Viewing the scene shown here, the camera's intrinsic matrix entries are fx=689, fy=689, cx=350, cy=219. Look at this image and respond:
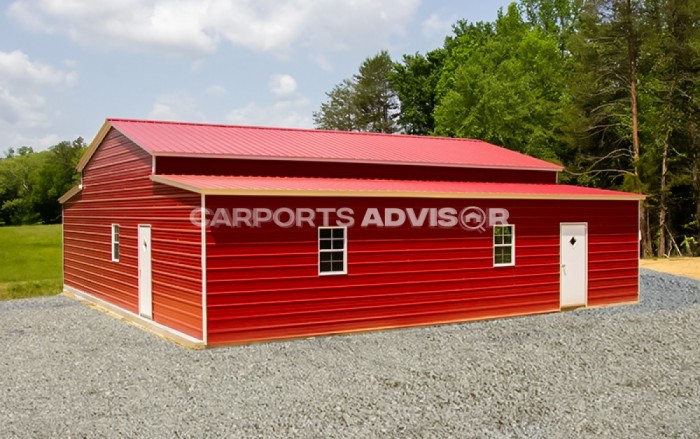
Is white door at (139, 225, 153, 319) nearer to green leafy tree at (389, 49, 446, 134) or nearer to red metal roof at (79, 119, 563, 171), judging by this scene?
red metal roof at (79, 119, 563, 171)

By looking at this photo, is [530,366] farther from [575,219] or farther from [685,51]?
[685,51]

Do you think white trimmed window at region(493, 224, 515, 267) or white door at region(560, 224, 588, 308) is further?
white door at region(560, 224, 588, 308)

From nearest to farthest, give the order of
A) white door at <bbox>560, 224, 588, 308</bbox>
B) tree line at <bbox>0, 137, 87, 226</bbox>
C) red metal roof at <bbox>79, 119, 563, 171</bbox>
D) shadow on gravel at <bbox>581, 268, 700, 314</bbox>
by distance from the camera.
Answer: red metal roof at <bbox>79, 119, 563, 171</bbox>, white door at <bbox>560, 224, 588, 308</bbox>, shadow on gravel at <bbox>581, 268, 700, 314</bbox>, tree line at <bbox>0, 137, 87, 226</bbox>

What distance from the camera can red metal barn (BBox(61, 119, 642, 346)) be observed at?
13391 millimetres

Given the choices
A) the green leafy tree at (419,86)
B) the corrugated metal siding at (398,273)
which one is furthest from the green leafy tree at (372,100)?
the corrugated metal siding at (398,273)

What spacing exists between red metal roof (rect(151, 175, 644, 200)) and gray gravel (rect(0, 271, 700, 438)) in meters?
2.94

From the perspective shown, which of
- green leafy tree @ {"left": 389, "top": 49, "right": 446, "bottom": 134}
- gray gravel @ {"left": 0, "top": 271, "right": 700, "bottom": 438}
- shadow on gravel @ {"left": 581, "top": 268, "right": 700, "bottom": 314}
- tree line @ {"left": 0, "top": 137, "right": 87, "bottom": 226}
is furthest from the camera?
tree line @ {"left": 0, "top": 137, "right": 87, "bottom": 226}

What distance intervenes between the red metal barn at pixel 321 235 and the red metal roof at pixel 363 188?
51 millimetres

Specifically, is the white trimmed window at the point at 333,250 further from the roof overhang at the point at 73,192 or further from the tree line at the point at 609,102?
the tree line at the point at 609,102

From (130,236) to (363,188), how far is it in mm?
6053

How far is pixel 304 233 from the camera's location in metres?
14.0

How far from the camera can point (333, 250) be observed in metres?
14.3

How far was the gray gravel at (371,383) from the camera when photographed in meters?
8.34

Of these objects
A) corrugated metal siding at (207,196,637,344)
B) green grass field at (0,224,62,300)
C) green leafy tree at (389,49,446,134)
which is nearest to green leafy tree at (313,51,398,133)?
green leafy tree at (389,49,446,134)
